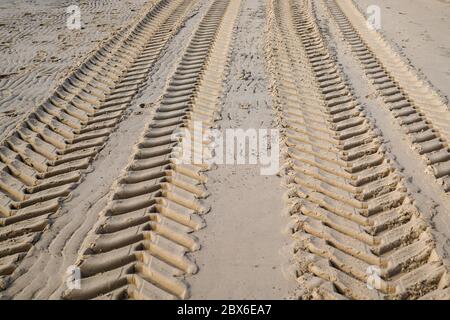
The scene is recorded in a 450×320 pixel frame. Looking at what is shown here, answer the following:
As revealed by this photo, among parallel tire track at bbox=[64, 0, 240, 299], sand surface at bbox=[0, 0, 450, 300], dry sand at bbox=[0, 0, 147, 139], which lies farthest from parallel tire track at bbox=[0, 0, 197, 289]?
parallel tire track at bbox=[64, 0, 240, 299]

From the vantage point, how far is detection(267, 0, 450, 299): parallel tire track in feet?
8.93

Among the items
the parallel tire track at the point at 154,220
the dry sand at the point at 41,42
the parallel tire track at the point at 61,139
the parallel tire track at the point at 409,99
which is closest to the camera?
the parallel tire track at the point at 154,220

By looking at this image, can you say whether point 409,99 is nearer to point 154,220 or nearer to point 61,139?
point 154,220

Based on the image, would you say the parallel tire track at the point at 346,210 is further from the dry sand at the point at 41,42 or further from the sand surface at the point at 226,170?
the dry sand at the point at 41,42

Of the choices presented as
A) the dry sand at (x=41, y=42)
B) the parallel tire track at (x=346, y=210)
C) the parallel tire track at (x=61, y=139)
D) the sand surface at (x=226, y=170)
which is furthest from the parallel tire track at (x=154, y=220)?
the dry sand at (x=41, y=42)

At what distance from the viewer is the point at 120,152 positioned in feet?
13.6

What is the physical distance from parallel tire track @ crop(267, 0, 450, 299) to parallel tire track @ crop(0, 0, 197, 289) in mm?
2270

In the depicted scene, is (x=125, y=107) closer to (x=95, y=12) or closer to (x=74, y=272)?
(x=74, y=272)

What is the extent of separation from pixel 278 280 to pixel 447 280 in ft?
4.15

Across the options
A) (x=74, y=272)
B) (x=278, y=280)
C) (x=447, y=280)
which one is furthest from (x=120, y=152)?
(x=447, y=280)

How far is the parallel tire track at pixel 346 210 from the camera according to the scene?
2.72 m

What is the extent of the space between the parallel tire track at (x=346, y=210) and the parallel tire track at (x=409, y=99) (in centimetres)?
48
